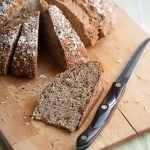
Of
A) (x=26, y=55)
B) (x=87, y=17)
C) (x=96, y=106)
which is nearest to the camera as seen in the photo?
(x=96, y=106)

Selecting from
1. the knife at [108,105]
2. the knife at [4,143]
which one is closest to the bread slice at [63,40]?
the knife at [108,105]

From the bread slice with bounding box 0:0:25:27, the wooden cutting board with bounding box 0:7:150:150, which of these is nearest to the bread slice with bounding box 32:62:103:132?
the wooden cutting board with bounding box 0:7:150:150

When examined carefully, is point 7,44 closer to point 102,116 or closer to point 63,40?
point 63,40

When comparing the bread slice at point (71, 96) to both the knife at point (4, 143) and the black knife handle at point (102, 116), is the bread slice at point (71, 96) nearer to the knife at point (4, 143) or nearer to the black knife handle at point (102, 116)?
the black knife handle at point (102, 116)

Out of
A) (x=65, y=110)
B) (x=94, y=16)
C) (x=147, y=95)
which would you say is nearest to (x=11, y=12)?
(x=94, y=16)

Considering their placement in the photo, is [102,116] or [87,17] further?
[87,17]

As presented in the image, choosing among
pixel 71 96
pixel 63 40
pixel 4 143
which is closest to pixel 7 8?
pixel 63 40

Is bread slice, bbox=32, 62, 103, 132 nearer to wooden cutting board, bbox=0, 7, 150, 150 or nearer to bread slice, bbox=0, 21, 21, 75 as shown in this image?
wooden cutting board, bbox=0, 7, 150, 150
